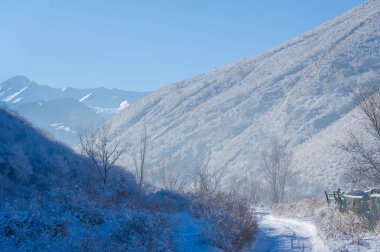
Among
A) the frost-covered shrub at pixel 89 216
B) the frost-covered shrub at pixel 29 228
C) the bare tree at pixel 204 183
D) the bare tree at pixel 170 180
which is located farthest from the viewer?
the bare tree at pixel 170 180

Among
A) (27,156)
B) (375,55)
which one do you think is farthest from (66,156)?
(375,55)

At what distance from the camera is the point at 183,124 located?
10681 centimetres

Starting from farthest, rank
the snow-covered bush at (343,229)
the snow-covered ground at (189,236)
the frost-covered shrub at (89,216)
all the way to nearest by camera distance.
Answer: the snow-covered bush at (343,229) < the snow-covered ground at (189,236) < the frost-covered shrub at (89,216)

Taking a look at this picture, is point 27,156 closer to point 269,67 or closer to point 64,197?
point 64,197

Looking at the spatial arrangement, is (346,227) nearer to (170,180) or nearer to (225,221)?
(225,221)

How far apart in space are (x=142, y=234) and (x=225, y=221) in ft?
11.7

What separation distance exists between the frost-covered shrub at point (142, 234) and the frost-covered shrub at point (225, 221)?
1.45 metres

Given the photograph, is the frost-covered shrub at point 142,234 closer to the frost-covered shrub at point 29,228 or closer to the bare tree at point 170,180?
the frost-covered shrub at point 29,228

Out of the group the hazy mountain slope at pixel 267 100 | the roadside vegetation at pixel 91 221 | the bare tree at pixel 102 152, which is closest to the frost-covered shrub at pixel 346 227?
the roadside vegetation at pixel 91 221

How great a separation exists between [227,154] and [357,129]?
2887 cm

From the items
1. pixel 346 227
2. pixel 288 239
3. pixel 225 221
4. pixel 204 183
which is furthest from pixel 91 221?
pixel 346 227

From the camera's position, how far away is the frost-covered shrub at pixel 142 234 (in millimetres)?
8781

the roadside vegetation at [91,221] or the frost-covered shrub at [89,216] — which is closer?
the roadside vegetation at [91,221]

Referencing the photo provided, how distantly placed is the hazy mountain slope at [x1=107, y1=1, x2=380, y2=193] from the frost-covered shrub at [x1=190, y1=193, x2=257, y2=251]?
60236mm
